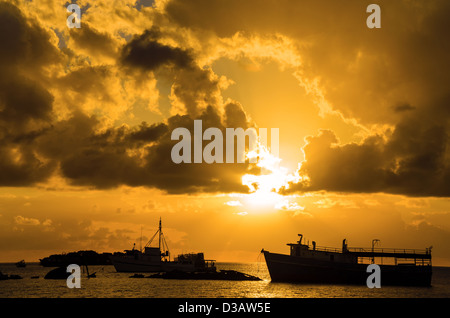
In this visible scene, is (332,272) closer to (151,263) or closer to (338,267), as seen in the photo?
(338,267)

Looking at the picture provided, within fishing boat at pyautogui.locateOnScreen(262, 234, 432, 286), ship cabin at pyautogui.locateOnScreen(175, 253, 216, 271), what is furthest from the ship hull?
ship cabin at pyautogui.locateOnScreen(175, 253, 216, 271)

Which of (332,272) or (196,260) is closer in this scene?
(332,272)

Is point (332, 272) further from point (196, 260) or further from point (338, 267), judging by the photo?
point (196, 260)

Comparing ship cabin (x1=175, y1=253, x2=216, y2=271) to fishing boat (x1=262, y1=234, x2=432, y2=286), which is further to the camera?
ship cabin (x1=175, y1=253, x2=216, y2=271)

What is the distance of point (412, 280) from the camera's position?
11362cm

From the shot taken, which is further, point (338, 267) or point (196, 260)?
point (196, 260)

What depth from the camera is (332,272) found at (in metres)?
109

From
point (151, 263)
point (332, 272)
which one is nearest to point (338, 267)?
point (332, 272)

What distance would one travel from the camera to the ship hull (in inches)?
4240

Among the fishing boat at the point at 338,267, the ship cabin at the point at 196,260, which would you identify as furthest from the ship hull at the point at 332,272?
the ship cabin at the point at 196,260

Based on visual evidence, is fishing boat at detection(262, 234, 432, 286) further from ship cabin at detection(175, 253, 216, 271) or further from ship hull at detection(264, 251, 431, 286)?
ship cabin at detection(175, 253, 216, 271)
